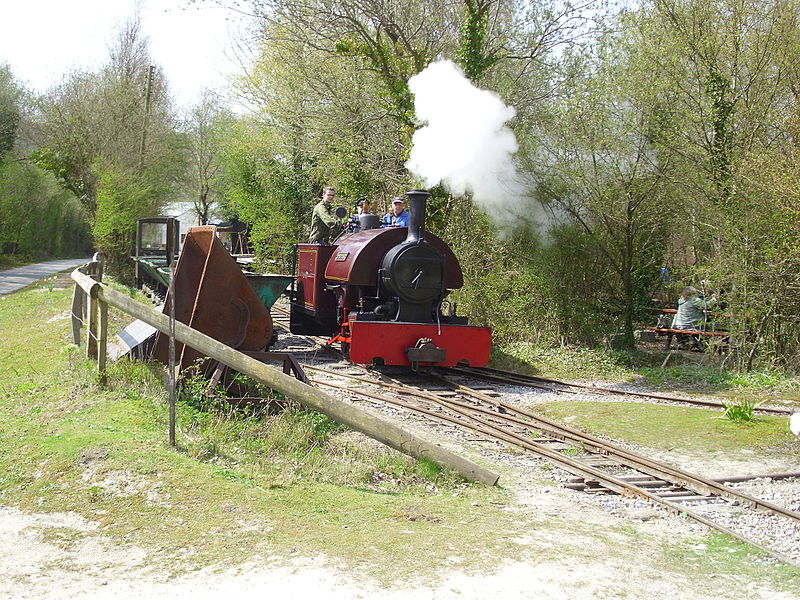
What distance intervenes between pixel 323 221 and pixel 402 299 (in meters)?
3.50

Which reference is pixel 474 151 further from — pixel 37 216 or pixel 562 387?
pixel 37 216

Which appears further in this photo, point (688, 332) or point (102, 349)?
point (688, 332)

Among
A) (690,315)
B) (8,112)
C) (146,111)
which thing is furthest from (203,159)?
(690,315)

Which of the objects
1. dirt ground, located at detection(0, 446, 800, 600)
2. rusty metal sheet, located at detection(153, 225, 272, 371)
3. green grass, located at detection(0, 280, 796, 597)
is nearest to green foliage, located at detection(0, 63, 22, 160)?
rusty metal sheet, located at detection(153, 225, 272, 371)

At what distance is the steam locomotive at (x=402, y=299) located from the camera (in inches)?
430

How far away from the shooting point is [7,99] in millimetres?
36000

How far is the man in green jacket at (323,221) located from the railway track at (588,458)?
3.78m

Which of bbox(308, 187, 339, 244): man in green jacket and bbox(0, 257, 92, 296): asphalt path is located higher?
bbox(308, 187, 339, 244): man in green jacket

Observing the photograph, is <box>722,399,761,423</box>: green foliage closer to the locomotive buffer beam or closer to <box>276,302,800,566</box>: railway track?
<box>276,302,800,566</box>: railway track

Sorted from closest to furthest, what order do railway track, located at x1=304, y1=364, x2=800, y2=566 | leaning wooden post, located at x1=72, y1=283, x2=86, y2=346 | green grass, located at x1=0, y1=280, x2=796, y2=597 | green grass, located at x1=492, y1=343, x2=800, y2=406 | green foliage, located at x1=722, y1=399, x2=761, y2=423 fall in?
green grass, located at x1=0, y1=280, x2=796, y2=597
railway track, located at x1=304, y1=364, x2=800, y2=566
green foliage, located at x1=722, y1=399, x2=761, y2=423
leaning wooden post, located at x1=72, y1=283, x2=86, y2=346
green grass, located at x1=492, y1=343, x2=800, y2=406

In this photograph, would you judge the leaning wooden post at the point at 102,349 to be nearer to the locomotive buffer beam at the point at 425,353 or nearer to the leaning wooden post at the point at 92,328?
the leaning wooden post at the point at 92,328

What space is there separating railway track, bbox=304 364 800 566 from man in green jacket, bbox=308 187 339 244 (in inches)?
149

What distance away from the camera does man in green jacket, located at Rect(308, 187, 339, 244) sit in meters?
14.1

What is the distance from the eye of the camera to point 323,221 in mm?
14156
